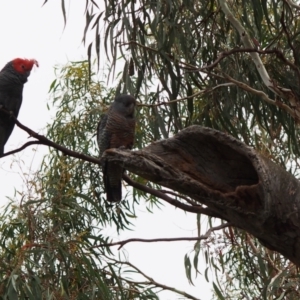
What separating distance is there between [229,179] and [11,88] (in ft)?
5.46

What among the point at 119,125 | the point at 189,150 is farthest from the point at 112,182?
the point at 189,150

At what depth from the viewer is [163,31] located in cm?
289

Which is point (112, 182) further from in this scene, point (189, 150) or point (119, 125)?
point (189, 150)

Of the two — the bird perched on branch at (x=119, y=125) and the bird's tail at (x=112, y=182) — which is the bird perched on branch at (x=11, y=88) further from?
the bird's tail at (x=112, y=182)

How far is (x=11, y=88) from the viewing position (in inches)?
131

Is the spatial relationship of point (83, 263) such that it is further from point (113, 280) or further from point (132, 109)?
point (132, 109)

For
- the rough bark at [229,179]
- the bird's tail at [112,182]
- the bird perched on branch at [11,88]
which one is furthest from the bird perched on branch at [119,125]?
the rough bark at [229,179]

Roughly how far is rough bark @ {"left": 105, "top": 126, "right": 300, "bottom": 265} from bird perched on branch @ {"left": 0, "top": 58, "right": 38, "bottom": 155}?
138 cm

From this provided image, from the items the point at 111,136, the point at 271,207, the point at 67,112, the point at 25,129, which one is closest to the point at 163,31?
the point at 111,136

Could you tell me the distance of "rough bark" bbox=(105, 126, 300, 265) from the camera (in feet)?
5.88

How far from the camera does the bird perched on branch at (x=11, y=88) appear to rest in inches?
128

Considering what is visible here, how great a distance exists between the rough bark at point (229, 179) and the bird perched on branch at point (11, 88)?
4.54ft

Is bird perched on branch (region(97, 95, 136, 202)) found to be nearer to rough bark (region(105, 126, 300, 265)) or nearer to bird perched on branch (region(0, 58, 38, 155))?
bird perched on branch (region(0, 58, 38, 155))

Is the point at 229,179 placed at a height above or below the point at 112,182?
below
